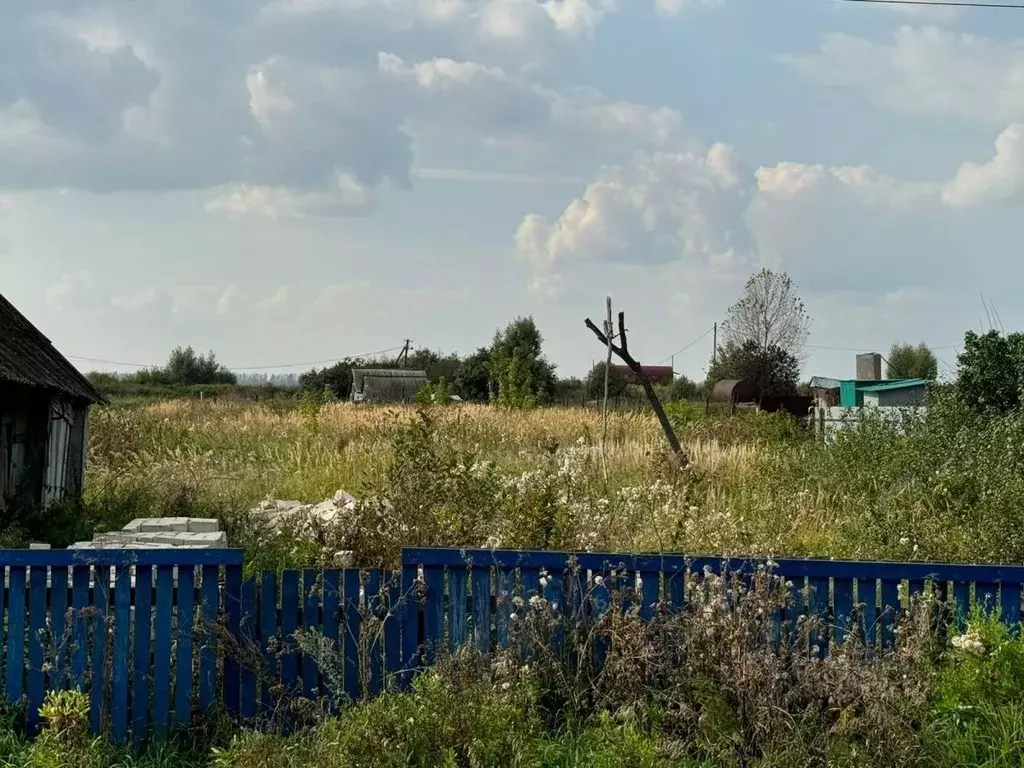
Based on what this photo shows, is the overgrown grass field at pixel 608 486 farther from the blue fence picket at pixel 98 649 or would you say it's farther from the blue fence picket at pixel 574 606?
the blue fence picket at pixel 98 649

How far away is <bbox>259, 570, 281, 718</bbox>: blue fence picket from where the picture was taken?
5.87 metres

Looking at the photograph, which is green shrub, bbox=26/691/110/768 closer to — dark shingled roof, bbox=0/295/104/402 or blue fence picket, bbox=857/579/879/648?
blue fence picket, bbox=857/579/879/648

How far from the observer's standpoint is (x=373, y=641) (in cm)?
582

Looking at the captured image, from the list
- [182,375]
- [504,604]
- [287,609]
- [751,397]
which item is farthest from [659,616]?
[182,375]

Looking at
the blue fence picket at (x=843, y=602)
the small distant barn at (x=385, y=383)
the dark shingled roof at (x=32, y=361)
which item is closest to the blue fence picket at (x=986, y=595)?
the blue fence picket at (x=843, y=602)

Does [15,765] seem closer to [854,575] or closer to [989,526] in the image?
[854,575]

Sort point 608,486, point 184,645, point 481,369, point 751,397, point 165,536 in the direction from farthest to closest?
point 481,369
point 751,397
point 608,486
point 165,536
point 184,645

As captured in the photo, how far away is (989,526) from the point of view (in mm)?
9453

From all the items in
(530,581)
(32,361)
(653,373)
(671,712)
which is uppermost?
(653,373)

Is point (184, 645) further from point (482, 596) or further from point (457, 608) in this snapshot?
point (482, 596)

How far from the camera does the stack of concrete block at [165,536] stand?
358 inches

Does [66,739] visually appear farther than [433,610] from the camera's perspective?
No

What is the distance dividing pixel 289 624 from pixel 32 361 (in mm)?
8205

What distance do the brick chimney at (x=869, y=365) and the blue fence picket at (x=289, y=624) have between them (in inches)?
1774
